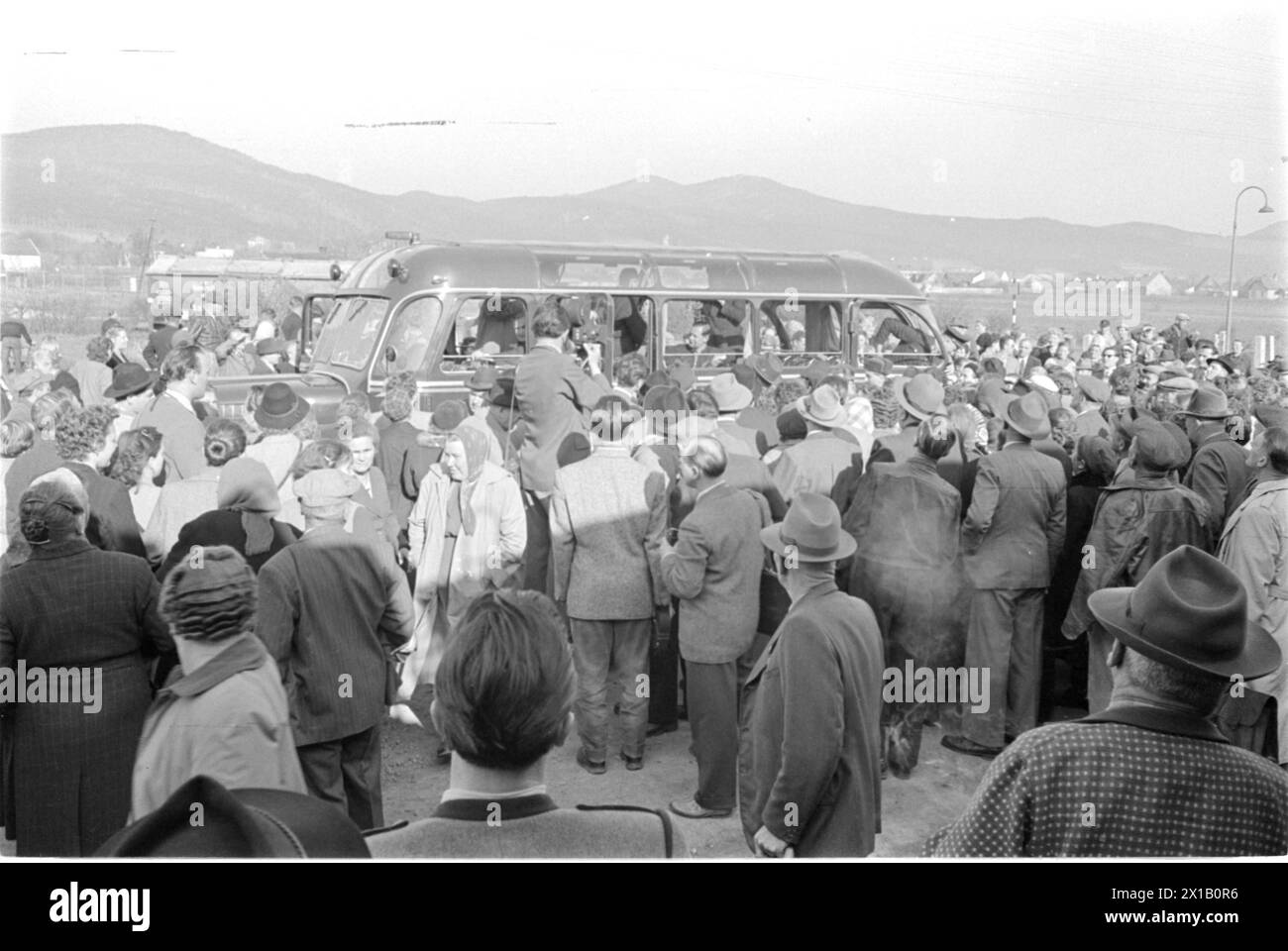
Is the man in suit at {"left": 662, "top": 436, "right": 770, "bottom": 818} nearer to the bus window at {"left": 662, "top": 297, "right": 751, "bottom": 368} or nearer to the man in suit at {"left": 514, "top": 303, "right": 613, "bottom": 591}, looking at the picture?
the man in suit at {"left": 514, "top": 303, "right": 613, "bottom": 591}

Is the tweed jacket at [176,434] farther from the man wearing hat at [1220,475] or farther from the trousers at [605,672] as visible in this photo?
the man wearing hat at [1220,475]

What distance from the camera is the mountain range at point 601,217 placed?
844 cm

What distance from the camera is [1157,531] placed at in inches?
209

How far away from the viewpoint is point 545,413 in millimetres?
7207

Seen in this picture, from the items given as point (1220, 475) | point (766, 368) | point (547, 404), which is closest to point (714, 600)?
point (547, 404)

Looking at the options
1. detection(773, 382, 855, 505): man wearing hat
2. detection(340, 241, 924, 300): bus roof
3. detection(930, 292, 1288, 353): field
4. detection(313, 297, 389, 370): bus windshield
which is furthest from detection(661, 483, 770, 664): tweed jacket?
detection(930, 292, 1288, 353): field

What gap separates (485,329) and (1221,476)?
229 inches

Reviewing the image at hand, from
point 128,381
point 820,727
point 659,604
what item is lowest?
point 659,604

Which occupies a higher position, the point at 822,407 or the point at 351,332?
the point at 351,332

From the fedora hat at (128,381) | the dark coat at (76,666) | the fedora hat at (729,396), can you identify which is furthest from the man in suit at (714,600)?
the fedora hat at (128,381)

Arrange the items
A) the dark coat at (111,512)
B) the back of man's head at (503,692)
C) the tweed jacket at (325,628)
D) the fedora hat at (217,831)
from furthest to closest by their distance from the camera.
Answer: the dark coat at (111,512) → the tweed jacket at (325,628) → the back of man's head at (503,692) → the fedora hat at (217,831)

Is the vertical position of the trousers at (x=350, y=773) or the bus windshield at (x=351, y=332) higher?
the bus windshield at (x=351, y=332)

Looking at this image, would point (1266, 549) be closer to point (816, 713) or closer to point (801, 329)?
point (816, 713)
